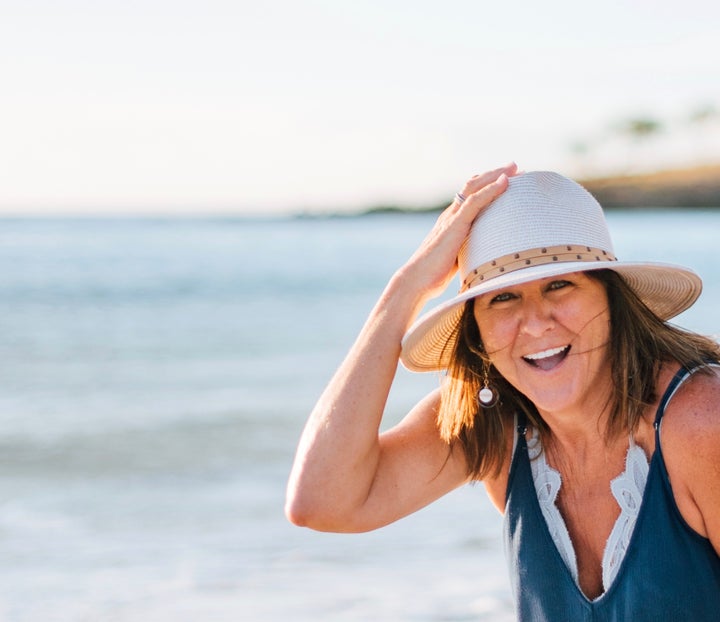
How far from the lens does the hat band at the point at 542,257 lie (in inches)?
97.0

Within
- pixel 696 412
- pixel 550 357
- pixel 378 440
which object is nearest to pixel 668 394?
pixel 696 412

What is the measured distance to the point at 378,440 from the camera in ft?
9.25

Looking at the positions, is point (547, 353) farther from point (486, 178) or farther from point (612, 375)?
point (486, 178)

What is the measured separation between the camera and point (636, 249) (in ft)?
83.5

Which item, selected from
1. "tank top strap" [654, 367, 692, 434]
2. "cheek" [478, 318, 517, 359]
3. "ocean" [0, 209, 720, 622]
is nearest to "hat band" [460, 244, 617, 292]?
"cheek" [478, 318, 517, 359]

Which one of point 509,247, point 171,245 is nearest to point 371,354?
point 509,247

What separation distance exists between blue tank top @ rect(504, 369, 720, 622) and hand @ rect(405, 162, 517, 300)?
0.55 metres

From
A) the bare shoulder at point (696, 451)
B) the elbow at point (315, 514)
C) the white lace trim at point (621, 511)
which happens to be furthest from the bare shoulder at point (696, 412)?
the elbow at point (315, 514)

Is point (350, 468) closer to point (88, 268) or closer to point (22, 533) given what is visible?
point (22, 533)

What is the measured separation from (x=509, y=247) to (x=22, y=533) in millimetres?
3871

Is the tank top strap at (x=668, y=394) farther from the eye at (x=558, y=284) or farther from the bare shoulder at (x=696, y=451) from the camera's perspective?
the eye at (x=558, y=284)

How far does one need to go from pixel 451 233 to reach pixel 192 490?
3.98m

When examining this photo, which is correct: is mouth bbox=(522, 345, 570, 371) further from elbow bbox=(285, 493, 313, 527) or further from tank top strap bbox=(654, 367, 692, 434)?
elbow bbox=(285, 493, 313, 527)

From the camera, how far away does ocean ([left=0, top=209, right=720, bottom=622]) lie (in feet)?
15.3
